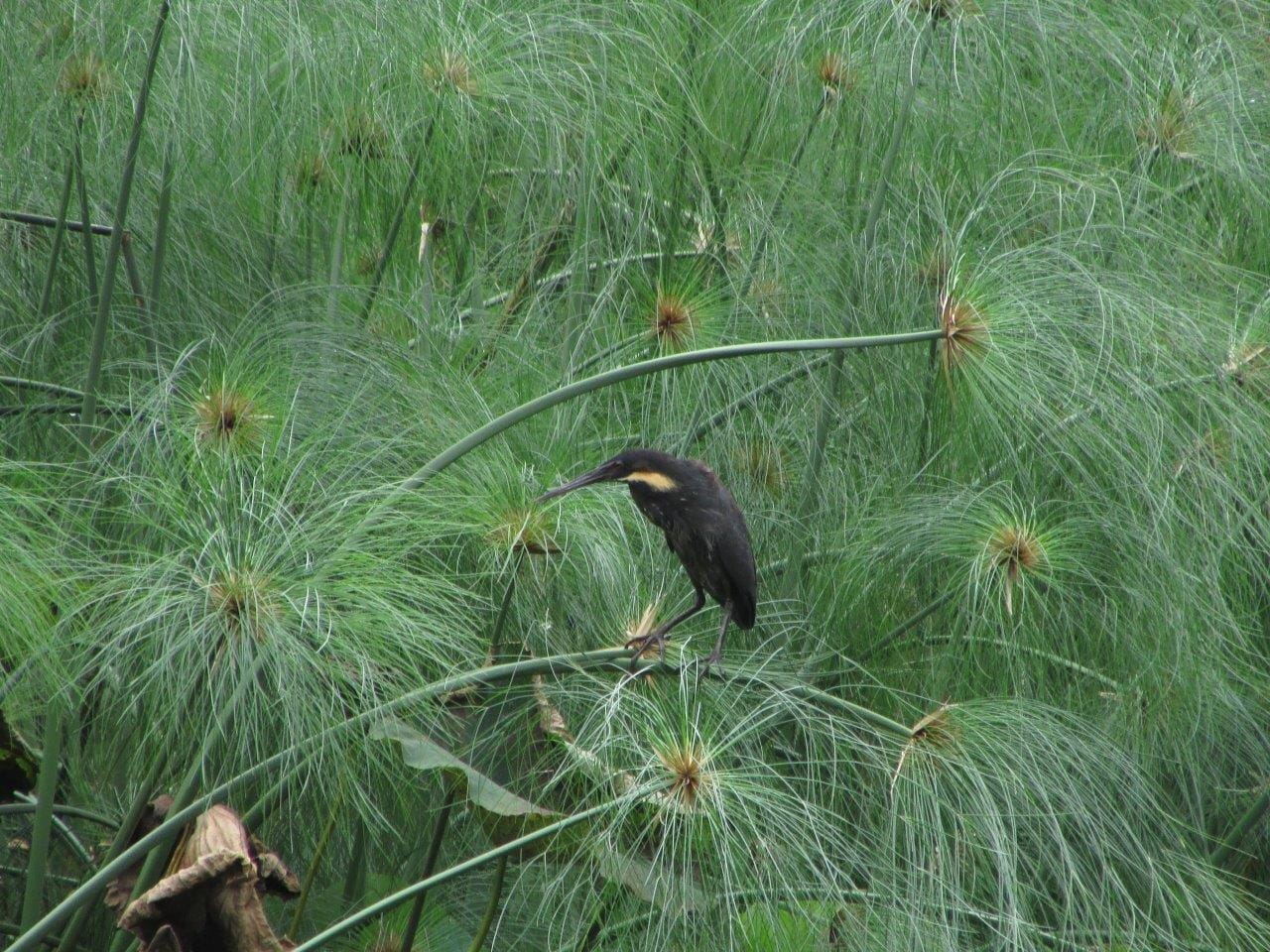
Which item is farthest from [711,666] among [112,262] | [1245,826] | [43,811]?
[1245,826]

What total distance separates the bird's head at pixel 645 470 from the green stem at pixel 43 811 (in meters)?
0.84

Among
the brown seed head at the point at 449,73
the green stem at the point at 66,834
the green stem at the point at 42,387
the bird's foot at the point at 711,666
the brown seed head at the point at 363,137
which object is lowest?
the green stem at the point at 66,834

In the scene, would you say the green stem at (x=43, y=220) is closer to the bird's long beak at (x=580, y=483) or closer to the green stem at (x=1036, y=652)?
the bird's long beak at (x=580, y=483)

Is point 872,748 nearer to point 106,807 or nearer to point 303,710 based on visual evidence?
point 303,710

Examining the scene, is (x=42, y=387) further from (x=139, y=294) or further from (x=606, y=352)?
(x=606, y=352)

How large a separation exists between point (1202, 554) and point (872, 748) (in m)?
0.83

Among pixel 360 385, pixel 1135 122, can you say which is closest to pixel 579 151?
pixel 360 385

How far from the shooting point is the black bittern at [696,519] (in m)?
2.49

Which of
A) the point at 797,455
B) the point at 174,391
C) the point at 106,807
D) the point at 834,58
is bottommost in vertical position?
the point at 106,807

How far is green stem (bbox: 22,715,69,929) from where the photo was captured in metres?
2.10

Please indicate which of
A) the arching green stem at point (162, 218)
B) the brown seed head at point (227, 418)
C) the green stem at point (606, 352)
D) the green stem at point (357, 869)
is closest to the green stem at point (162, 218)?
the arching green stem at point (162, 218)

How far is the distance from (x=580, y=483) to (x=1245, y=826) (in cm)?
153

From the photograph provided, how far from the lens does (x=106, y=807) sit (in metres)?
2.92

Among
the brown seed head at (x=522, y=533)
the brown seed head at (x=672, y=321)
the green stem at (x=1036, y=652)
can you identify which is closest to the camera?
the brown seed head at (x=522, y=533)
